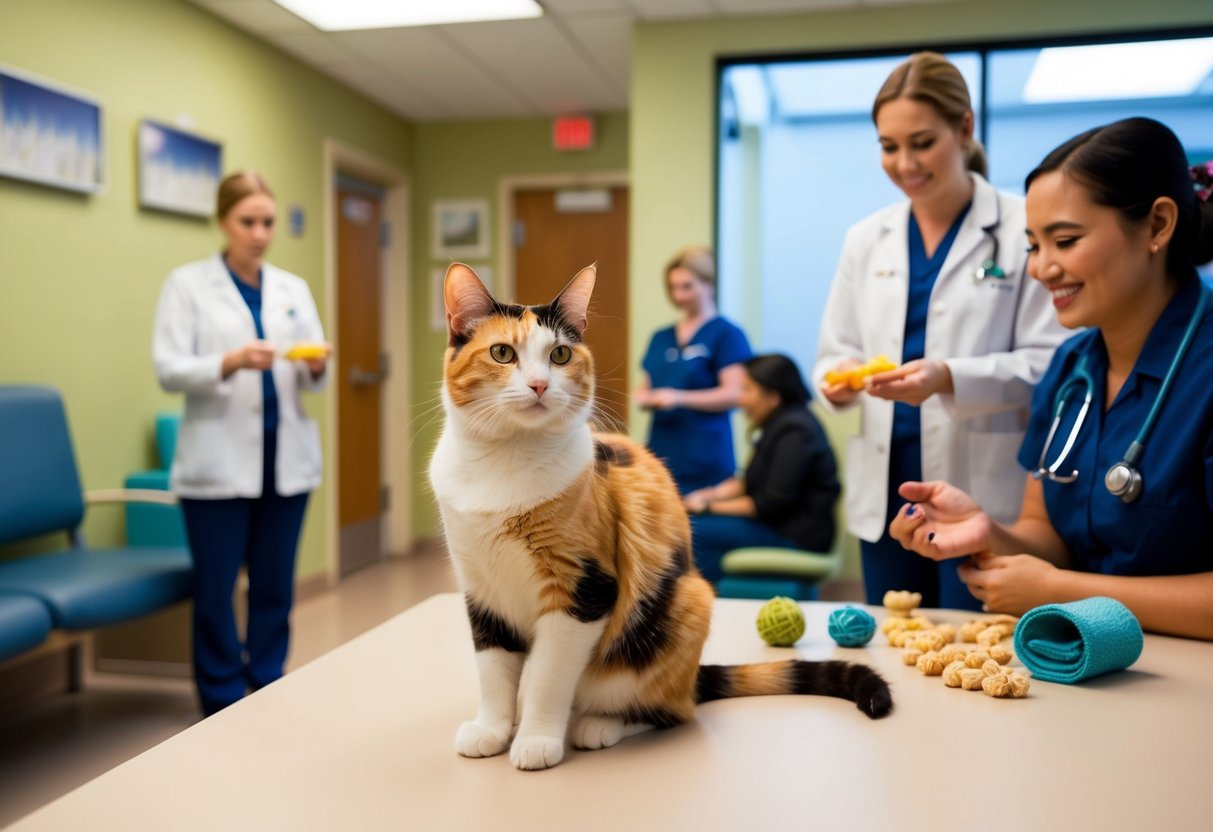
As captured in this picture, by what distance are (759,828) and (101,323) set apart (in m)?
3.85

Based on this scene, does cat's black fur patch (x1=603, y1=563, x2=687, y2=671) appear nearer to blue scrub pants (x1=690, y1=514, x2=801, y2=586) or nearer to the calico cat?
the calico cat

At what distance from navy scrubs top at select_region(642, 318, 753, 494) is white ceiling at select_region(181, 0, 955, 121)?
1.70m

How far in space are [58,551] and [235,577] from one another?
0.86 metres

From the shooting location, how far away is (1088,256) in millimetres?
1476

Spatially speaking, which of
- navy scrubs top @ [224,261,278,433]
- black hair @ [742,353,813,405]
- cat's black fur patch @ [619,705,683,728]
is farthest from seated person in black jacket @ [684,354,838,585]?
cat's black fur patch @ [619,705,683,728]

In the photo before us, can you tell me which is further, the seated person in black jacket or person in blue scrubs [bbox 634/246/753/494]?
person in blue scrubs [bbox 634/246/753/494]

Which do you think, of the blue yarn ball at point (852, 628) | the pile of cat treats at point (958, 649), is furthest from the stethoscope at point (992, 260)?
the blue yarn ball at point (852, 628)

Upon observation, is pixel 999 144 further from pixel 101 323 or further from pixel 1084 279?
pixel 101 323

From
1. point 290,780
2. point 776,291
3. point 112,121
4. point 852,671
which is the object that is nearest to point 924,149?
point 852,671

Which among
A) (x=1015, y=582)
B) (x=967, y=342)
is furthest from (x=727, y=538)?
(x=1015, y=582)

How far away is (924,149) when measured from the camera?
1916mm

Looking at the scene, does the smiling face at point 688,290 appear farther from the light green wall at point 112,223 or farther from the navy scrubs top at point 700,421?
the light green wall at point 112,223

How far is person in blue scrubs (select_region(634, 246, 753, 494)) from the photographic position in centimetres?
424

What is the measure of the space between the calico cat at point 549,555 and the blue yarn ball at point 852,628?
259mm
